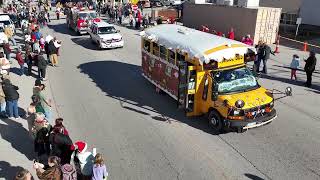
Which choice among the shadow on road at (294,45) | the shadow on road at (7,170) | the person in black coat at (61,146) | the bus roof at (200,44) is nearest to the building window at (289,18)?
the shadow on road at (294,45)

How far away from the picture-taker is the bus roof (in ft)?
39.1

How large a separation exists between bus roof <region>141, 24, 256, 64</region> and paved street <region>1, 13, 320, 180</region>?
2.55 metres

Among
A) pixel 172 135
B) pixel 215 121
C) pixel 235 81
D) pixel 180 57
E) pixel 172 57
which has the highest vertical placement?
pixel 180 57

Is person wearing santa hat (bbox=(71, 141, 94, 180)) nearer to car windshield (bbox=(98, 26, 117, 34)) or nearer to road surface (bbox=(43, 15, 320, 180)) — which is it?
road surface (bbox=(43, 15, 320, 180))

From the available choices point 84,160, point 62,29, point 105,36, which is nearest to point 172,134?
point 84,160

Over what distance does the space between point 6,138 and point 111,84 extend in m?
6.66

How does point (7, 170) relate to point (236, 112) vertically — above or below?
below

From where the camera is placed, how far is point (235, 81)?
12227mm

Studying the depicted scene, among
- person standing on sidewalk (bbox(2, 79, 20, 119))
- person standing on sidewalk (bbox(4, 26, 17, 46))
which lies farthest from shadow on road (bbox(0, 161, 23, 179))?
person standing on sidewalk (bbox(4, 26, 17, 46))

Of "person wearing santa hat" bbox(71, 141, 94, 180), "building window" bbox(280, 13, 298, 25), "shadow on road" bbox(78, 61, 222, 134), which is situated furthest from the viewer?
"building window" bbox(280, 13, 298, 25)

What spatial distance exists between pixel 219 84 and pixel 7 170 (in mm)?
6934

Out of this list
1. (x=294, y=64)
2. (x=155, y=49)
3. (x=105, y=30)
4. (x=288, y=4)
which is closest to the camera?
(x=155, y=49)

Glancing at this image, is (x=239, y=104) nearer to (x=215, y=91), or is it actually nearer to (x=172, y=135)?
(x=215, y=91)

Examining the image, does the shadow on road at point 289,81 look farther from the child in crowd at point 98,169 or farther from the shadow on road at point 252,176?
the child in crowd at point 98,169
